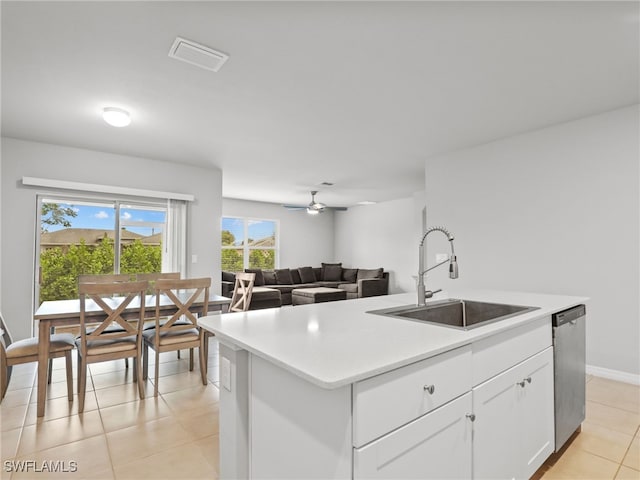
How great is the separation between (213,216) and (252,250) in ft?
12.2

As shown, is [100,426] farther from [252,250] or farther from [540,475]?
[252,250]

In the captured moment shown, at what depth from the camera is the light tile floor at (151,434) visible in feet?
6.25

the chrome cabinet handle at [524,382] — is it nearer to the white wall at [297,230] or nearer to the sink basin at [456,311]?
the sink basin at [456,311]

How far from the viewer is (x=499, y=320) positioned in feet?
5.32

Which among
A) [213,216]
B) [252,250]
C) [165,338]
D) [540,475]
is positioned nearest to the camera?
[540,475]

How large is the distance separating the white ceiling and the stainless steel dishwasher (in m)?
1.72

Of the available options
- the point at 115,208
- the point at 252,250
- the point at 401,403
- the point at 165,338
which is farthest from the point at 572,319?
the point at 252,250

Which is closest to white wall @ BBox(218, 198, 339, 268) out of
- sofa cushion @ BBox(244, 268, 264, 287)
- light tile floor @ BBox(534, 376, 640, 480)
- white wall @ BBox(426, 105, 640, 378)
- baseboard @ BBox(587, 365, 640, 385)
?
sofa cushion @ BBox(244, 268, 264, 287)

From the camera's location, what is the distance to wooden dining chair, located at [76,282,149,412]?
8.48ft

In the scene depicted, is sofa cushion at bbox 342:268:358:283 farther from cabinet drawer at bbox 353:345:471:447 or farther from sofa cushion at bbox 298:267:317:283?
cabinet drawer at bbox 353:345:471:447

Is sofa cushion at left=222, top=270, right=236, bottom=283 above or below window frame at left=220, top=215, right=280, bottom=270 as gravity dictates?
below

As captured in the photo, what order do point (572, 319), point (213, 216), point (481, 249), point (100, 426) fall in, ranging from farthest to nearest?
1. point (213, 216)
2. point (481, 249)
3. point (100, 426)
4. point (572, 319)

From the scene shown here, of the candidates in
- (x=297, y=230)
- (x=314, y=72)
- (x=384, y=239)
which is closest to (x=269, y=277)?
(x=297, y=230)

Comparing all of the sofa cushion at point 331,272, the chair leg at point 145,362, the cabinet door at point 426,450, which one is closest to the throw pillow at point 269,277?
the sofa cushion at point 331,272
